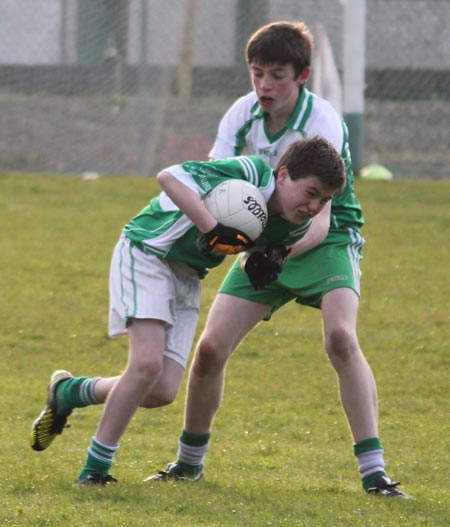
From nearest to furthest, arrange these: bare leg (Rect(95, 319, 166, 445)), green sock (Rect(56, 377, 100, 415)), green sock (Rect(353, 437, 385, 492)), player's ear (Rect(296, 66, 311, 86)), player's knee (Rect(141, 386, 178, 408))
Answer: bare leg (Rect(95, 319, 166, 445)) < green sock (Rect(353, 437, 385, 492)) < player's knee (Rect(141, 386, 178, 408)) < player's ear (Rect(296, 66, 311, 86)) < green sock (Rect(56, 377, 100, 415))

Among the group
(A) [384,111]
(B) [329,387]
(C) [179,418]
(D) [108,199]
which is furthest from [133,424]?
(A) [384,111]

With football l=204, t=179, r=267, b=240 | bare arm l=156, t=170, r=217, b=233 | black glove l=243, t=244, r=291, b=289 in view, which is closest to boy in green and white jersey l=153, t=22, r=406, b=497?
black glove l=243, t=244, r=291, b=289

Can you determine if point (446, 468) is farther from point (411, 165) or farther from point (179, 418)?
point (411, 165)

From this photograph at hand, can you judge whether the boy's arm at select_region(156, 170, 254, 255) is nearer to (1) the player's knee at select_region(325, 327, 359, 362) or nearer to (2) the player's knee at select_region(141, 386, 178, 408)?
(1) the player's knee at select_region(325, 327, 359, 362)

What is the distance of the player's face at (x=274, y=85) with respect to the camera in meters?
5.12

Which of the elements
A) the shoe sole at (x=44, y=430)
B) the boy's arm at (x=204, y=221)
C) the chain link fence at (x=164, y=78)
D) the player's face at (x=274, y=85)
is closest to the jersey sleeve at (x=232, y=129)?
the player's face at (x=274, y=85)

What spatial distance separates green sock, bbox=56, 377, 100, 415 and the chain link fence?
35.1 feet

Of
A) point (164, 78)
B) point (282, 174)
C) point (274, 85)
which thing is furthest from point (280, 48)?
point (164, 78)

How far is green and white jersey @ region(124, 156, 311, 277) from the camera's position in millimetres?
4781

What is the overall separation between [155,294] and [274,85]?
1014mm

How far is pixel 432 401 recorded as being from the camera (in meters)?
6.99

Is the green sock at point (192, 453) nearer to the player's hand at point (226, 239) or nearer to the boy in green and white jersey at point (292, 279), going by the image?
the boy in green and white jersey at point (292, 279)

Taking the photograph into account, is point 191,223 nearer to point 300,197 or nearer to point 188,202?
point 188,202

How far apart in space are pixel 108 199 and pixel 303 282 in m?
9.13
